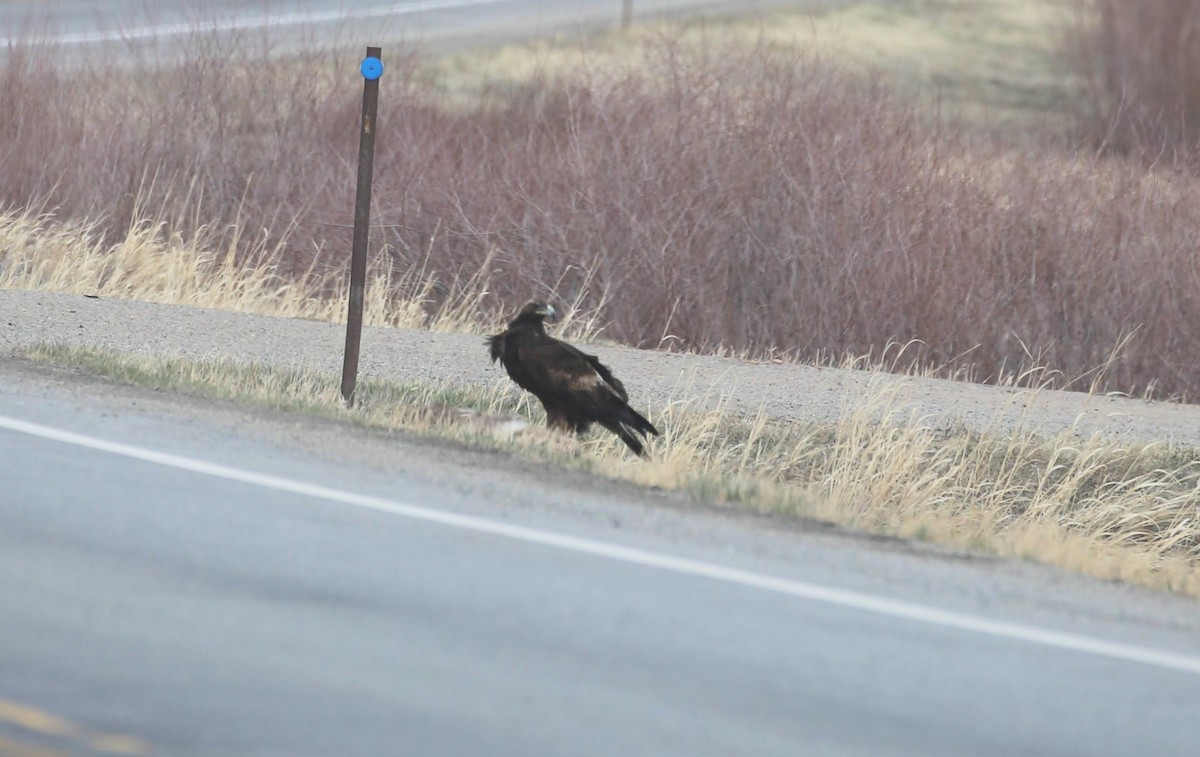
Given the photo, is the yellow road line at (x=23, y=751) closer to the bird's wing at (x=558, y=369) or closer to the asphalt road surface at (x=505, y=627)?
the asphalt road surface at (x=505, y=627)

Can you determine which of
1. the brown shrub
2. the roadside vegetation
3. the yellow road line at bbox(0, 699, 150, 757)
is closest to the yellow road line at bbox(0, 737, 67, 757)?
the yellow road line at bbox(0, 699, 150, 757)

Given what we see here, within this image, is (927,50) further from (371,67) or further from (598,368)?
(598,368)

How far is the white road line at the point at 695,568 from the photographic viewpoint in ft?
18.8

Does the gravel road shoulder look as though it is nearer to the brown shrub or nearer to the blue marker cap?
the blue marker cap

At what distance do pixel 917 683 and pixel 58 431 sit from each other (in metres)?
4.28

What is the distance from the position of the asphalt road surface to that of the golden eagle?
46.4 inches

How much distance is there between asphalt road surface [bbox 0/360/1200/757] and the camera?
4.70 m

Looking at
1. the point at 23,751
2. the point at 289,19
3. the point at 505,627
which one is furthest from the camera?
the point at 289,19

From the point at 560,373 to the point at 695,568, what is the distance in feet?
8.76

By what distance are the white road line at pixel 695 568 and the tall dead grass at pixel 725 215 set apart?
8.66 meters

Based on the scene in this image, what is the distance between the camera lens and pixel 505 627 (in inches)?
218

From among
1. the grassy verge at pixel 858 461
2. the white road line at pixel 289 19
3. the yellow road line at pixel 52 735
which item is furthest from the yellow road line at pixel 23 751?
the white road line at pixel 289 19

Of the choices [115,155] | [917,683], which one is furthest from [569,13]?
[917,683]

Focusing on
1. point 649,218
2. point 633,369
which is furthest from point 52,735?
point 649,218
